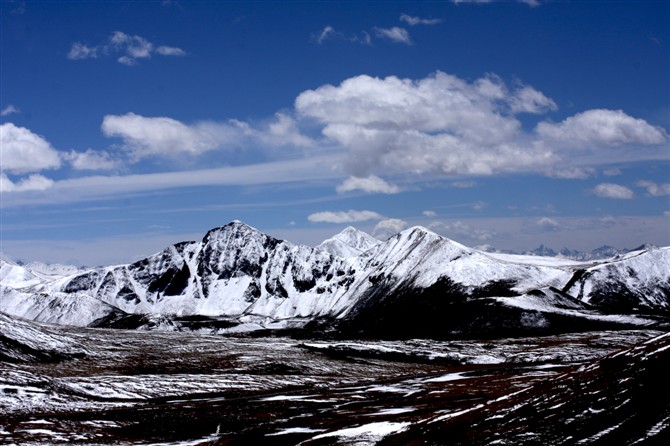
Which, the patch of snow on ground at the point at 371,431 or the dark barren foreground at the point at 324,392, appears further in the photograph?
the patch of snow on ground at the point at 371,431

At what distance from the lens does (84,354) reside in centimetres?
Result: 11912

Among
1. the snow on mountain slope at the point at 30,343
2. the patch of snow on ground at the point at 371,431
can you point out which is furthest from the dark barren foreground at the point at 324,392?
the snow on mountain slope at the point at 30,343

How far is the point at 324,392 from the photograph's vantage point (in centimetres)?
8000

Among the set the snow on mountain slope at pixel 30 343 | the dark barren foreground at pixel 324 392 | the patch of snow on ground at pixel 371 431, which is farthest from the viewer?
the snow on mountain slope at pixel 30 343

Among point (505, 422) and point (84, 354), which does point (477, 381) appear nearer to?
point (505, 422)

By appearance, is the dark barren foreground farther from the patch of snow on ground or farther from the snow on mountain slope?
the snow on mountain slope

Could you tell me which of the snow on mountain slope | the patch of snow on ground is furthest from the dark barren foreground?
the snow on mountain slope

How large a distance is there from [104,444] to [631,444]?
39.6 metres

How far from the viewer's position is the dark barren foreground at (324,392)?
29719 mm

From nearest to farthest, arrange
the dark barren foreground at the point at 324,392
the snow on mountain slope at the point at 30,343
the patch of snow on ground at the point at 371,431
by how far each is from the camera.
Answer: the dark barren foreground at the point at 324,392, the patch of snow on ground at the point at 371,431, the snow on mountain slope at the point at 30,343

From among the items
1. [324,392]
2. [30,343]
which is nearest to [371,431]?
[324,392]

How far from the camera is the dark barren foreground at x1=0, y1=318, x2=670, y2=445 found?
2972 cm

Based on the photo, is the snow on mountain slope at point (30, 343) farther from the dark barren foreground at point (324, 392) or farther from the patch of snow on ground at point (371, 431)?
the patch of snow on ground at point (371, 431)

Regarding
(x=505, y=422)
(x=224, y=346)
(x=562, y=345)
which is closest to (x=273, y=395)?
(x=505, y=422)
